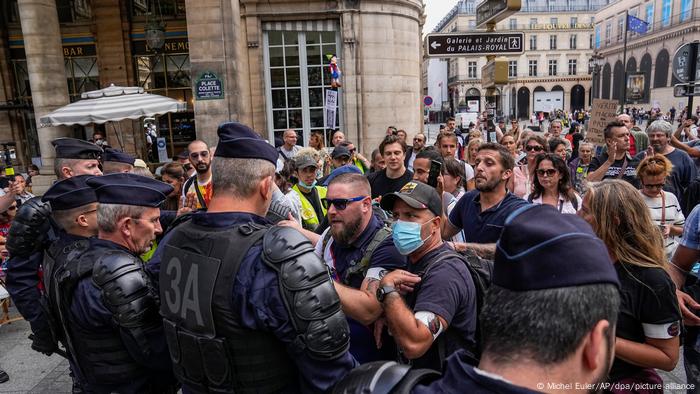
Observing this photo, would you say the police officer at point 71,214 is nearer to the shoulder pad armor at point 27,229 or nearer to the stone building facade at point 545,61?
the shoulder pad armor at point 27,229

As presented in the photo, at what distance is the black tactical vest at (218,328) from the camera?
1.85 metres

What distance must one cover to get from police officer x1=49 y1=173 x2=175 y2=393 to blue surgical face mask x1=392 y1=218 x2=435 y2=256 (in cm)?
135

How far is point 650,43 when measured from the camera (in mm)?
57750

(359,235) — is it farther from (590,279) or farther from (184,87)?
(184,87)

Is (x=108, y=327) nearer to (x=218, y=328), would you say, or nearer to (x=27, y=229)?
(x=218, y=328)

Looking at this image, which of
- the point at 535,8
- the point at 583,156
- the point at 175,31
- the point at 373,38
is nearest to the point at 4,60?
the point at 175,31

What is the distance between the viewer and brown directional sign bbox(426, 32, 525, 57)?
7629 mm

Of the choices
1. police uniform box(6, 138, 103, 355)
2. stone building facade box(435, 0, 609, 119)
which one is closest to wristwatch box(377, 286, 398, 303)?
police uniform box(6, 138, 103, 355)

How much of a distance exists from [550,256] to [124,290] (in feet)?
6.42

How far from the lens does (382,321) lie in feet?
8.34

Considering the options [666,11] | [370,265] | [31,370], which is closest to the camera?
[370,265]

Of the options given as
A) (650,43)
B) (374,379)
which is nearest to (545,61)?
(650,43)

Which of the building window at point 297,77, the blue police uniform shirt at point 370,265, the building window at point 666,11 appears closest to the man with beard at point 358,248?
the blue police uniform shirt at point 370,265

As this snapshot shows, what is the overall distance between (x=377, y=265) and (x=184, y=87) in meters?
15.7
